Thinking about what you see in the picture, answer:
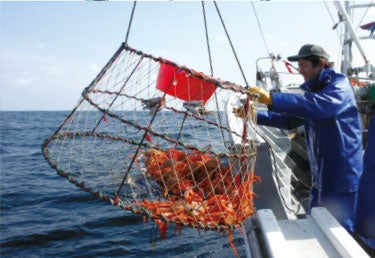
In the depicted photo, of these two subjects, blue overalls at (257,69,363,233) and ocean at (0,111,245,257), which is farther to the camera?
ocean at (0,111,245,257)

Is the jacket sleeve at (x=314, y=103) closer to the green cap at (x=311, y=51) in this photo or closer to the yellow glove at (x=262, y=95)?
the yellow glove at (x=262, y=95)

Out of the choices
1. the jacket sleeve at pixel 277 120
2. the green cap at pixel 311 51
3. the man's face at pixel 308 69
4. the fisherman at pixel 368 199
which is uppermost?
the green cap at pixel 311 51

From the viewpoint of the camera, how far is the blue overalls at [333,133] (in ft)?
9.11

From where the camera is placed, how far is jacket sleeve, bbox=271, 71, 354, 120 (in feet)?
9.04

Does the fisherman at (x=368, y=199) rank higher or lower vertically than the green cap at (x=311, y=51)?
lower


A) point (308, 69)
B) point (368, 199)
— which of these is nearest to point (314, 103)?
point (308, 69)

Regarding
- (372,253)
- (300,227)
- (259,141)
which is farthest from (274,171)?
(300,227)

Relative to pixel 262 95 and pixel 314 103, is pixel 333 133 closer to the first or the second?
pixel 314 103

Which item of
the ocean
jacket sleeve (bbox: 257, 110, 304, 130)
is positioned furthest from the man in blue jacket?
the ocean

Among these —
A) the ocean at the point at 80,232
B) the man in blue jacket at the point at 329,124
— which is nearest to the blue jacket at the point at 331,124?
the man in blue jacket at the point at 329,124

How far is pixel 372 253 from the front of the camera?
115 inches

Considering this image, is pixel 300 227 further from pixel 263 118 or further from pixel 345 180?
pixel 263 118

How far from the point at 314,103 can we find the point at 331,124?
35 cm

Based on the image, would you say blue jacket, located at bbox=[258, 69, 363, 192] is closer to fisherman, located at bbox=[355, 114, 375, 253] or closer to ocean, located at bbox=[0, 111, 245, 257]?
fisherman, located at bbox=[355, 114, 375, 253]
